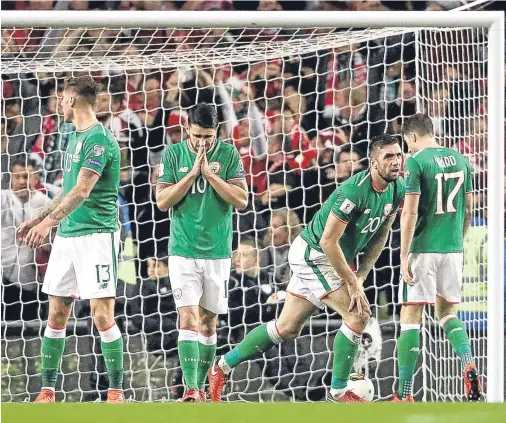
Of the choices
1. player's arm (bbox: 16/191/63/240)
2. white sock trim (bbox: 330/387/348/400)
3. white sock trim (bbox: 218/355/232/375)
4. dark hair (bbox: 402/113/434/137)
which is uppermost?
dark hair (bbox: 402/113/434/137)

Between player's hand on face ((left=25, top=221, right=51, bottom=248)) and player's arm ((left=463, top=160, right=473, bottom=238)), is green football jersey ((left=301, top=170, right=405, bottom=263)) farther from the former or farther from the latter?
player's hand on face ((left=25, top=221, right=51, bottom=248))

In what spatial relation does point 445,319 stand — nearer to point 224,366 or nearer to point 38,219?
point 224,366

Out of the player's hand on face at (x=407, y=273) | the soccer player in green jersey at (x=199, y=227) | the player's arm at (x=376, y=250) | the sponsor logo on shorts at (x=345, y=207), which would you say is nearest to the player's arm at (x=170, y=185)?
the soccer player in green jersey at (x=199, y=227)

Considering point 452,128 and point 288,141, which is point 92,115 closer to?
point 288,141

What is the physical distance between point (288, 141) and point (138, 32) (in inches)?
22.9

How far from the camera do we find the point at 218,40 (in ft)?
8.25

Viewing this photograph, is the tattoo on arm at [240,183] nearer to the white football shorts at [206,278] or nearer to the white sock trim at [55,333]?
the white football shorts at [206,278]

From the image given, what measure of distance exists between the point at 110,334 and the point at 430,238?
102 cm

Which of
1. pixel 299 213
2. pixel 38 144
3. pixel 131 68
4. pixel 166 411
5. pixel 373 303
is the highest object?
pixel 131 68

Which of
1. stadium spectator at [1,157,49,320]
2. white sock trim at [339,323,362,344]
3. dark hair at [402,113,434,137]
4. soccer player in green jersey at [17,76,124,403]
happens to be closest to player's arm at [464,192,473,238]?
dark hair at [402,113,434,137]

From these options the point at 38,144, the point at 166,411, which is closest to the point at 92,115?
the point at 38,144

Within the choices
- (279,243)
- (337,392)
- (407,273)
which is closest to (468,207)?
(407,273)

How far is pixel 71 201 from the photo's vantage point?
96.0 inches

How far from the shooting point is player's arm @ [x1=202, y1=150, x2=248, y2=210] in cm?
245
